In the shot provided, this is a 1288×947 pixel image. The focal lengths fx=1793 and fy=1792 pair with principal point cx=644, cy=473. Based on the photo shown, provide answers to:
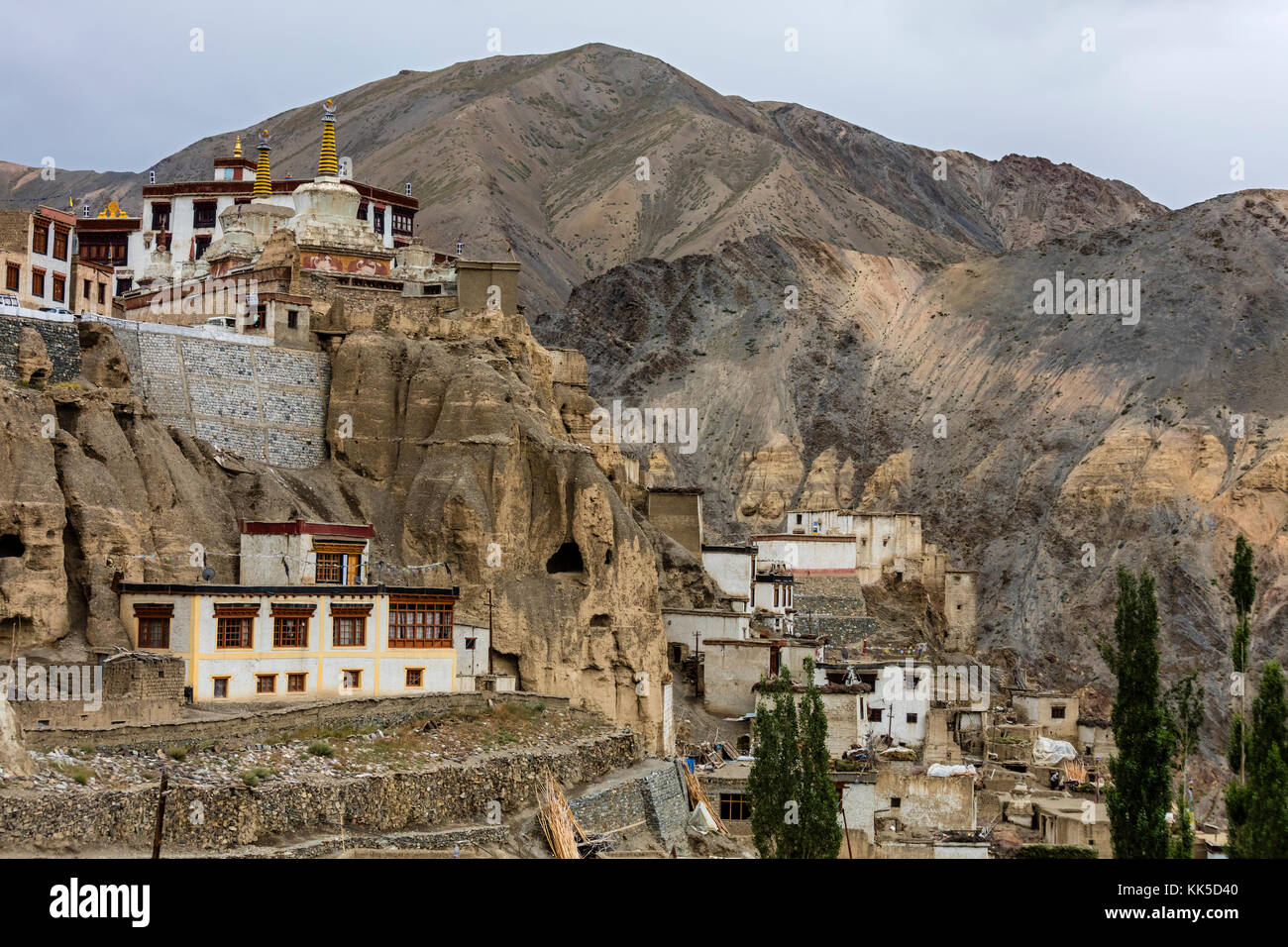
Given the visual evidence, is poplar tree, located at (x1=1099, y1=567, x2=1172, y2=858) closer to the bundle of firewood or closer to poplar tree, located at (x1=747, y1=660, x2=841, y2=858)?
poplar tree, located at (x1=747, y1=660, x2=841, y2=858)

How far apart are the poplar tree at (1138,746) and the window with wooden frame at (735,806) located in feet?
53.3

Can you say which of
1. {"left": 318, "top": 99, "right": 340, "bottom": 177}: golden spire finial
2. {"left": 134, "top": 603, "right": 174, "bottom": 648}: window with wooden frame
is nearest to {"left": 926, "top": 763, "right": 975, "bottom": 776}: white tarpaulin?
{"left": 134, "top": 603, "right": 174, "bottom": 648}: window with wooden frame

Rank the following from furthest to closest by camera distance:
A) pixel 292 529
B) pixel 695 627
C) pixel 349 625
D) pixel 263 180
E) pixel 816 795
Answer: pixel 263 180
pixel 695 627
pixel 292 529
pixel 349 625
pixel 816 795

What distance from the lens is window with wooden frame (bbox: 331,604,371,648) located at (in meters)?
42.8

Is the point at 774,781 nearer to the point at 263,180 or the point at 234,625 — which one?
the point at 234,625

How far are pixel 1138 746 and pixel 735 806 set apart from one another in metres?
17.2

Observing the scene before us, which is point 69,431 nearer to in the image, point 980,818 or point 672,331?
point 980,818

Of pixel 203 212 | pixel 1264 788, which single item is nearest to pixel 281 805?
pixel 1264 788

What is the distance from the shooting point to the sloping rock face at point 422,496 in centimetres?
4241

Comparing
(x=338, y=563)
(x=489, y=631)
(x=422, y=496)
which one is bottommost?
(x=489, y=631)

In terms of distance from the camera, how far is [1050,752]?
219ft

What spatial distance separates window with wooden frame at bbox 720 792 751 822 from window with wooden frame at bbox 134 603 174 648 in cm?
1690

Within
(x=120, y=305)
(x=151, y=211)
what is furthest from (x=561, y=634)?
(x=151, y=211)

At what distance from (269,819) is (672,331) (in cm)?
10458
